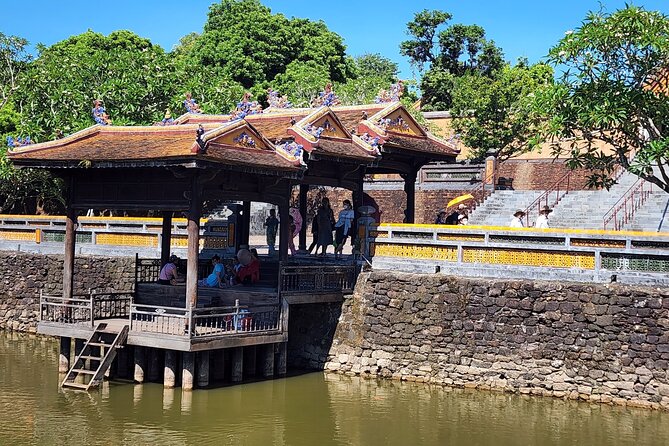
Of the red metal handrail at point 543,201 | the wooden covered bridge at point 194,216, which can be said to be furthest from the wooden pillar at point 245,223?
the red metal handrail at point 543,201

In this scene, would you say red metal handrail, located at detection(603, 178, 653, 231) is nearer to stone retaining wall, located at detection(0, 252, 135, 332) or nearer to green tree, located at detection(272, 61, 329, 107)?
stone retaining wall, located at detection(0, 252, 135, 332)

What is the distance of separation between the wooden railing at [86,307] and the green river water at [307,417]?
55.2 inches

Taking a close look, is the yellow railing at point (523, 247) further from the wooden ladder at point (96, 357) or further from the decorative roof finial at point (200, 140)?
the wooden ladder at point (96, 357)

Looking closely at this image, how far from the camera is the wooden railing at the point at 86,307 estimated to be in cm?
2025

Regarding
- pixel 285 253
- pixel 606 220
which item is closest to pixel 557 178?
pixel 606 220

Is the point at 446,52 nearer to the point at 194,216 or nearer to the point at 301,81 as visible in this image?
the point at 301,81

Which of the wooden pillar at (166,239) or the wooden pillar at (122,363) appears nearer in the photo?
the wooden pillar at (122,363)

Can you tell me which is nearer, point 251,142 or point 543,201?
point 251,142

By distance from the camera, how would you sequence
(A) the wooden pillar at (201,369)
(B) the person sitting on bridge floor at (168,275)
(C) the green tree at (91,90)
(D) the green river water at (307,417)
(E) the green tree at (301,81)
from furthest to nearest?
(E) the green tree at (301,81), (C) the green tree at (91,90), (B) the person sitting on bridge floor at (168,275), (A) the wooden pillar at (201,369), (D) the green river water at (307,417)

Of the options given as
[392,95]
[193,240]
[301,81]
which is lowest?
[193,240]

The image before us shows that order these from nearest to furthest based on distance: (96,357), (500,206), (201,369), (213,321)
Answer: (201,369), (96,357), (213,321), (500,206)

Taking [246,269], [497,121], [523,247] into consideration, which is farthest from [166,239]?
[497,121]

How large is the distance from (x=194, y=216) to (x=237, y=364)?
3.47 m

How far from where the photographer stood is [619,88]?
18812 mm
